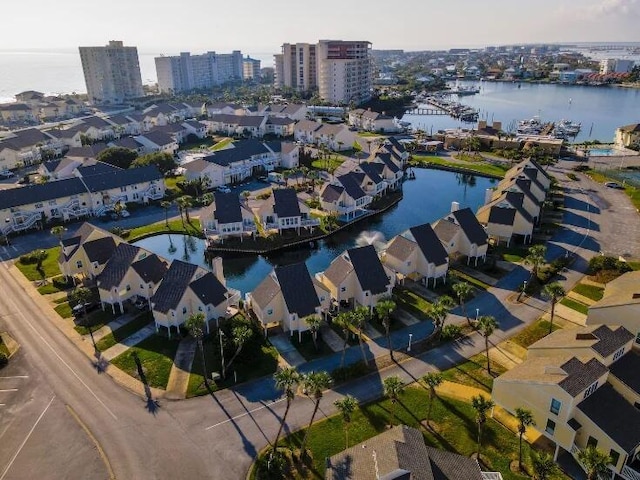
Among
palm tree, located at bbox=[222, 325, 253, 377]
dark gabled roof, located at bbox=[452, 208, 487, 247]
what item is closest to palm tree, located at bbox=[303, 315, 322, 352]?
palm tree, located at bbox=[222, 325, 253, 377]

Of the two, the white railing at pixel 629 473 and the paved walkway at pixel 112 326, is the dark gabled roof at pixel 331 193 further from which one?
the white railing at pixel 629 473

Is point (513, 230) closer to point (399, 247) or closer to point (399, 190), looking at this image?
point (399, 247)

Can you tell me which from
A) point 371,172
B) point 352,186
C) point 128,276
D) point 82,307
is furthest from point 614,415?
point 371,172

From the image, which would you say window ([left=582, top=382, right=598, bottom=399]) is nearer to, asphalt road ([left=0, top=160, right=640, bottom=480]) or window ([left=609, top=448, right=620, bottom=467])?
window ([left=609, top=448, right=620, bottom=467])

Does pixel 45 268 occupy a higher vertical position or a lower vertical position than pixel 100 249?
lower

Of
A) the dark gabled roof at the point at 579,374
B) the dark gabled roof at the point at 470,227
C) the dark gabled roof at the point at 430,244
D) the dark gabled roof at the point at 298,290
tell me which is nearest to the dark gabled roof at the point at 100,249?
the dark gabled roof at the point at 298,290

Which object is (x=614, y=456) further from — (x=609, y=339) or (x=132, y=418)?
(x=132, y=418)

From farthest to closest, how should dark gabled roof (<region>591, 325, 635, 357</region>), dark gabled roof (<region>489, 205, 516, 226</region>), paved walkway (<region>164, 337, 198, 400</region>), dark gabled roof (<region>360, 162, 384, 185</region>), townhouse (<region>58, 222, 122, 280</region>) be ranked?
dark gabled roof (<region>360, 162, 384, 185</region>) < dark gabled roof (<region>489, 205, 516, 226</region>) < townhouse (<region>58, 222, 122, 280</region>) < paved walkway (<region>164, 337, 198, 400</region>) < dark gabled roof (<region>591, 325, 635, 357</region>)
